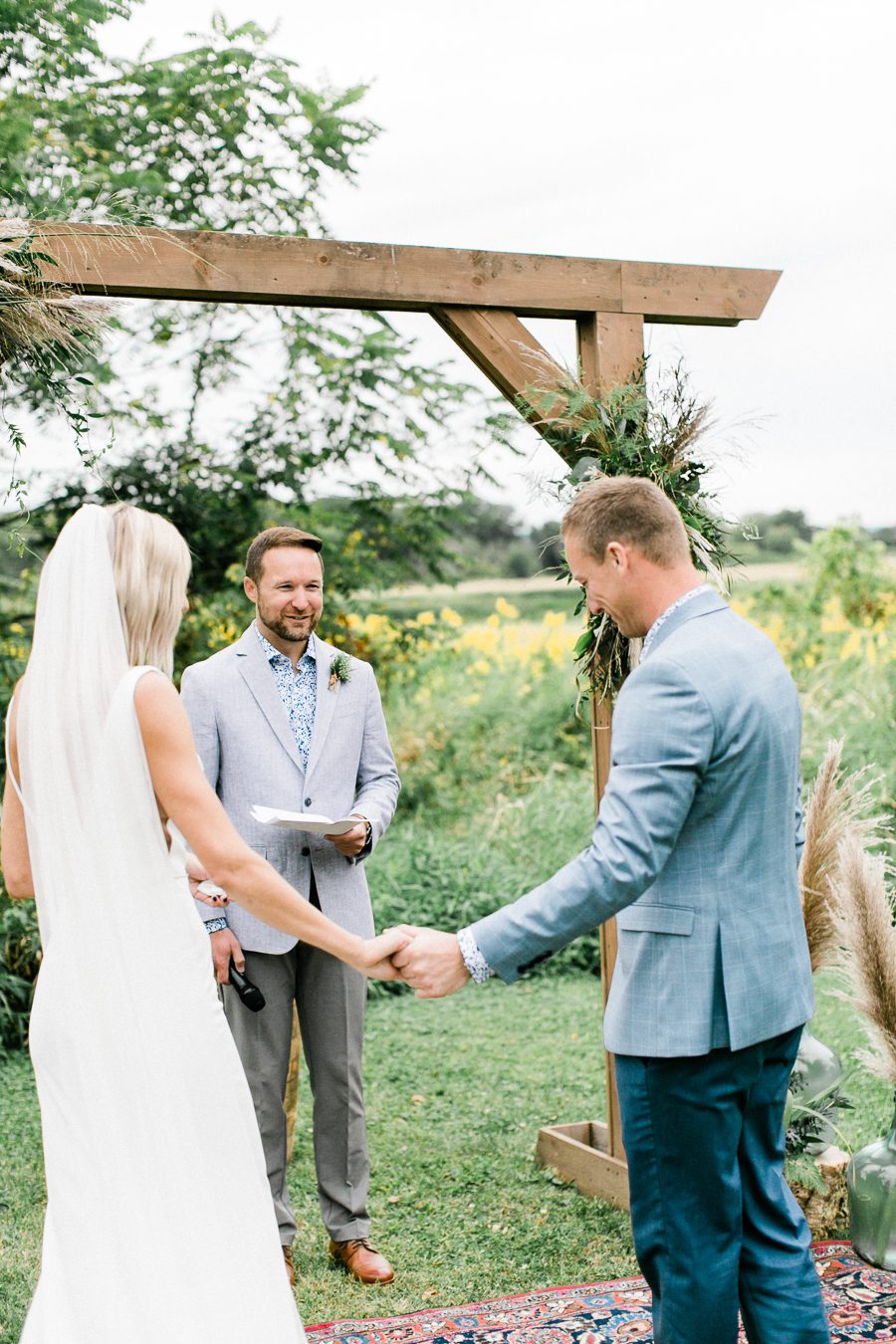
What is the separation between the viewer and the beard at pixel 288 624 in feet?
12.1

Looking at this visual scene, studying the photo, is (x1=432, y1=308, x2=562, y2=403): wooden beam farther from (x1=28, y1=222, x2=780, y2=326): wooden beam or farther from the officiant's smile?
the officiant's smile

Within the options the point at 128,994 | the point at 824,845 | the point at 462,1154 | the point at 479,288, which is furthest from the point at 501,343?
the point at 462,1154

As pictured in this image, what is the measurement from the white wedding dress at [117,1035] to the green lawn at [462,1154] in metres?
1.38

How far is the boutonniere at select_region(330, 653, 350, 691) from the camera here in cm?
380

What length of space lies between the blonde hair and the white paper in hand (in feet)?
2.76

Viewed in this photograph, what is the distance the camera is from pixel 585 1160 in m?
4.38

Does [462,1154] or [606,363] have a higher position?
[606,363]

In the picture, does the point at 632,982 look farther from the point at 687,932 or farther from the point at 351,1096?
the point at 351,1096

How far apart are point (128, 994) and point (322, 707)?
148 centimetres

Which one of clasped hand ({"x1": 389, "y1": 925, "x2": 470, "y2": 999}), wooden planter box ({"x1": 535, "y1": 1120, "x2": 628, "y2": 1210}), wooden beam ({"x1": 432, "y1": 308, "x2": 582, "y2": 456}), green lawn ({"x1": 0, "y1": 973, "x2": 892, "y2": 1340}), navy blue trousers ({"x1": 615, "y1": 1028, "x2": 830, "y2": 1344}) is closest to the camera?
navy blue trousers ({"x1": 615, "y1": 1028, "x2": 830, "y2": 1344})

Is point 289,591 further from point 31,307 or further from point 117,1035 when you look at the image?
point 117,1035

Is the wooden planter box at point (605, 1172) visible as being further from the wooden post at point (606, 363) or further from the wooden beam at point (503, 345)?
the wooden beam at point (503, 345)

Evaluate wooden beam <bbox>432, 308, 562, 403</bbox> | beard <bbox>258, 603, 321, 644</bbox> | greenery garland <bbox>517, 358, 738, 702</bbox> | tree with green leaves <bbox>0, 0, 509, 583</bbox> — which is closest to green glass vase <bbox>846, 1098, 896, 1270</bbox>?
greenery garland <bbox>517, 358, 738, 702</bbox>

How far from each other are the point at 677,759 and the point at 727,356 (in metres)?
9.93
